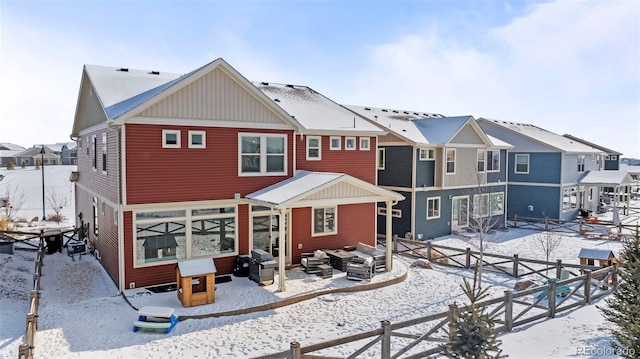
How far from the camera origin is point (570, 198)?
31.9 metres

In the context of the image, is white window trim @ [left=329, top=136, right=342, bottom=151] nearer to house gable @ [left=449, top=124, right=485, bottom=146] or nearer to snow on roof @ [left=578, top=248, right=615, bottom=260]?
house gable @ [left=449, top=124, right=485, bottom=146]

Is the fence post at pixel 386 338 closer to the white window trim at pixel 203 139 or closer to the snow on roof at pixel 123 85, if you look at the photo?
the white window trim at pixel 203 139

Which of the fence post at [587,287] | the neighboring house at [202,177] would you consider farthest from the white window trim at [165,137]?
A: the fence post at [587,287]

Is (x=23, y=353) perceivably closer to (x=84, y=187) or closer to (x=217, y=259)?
(x=217, y=259)

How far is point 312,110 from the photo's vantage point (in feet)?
63.5

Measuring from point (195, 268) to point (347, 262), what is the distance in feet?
19.5

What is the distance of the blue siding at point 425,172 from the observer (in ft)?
77.4

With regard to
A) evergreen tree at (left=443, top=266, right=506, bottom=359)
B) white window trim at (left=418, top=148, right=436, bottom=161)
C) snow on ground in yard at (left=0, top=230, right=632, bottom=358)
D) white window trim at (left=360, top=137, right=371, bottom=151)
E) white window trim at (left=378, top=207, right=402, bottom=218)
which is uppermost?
white window trim at (left=360, top=137, right=371, bottom=151)

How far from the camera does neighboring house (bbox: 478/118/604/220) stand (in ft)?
99.7

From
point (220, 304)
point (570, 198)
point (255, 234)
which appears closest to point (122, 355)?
point (220, 304)

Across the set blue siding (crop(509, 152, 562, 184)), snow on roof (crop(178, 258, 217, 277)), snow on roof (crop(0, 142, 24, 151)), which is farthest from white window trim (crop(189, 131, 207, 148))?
snow on roof (crop(0, 142, 24, 151))

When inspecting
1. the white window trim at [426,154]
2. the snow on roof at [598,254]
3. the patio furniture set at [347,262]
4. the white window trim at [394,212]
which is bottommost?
the patio furniture set at [347,262]

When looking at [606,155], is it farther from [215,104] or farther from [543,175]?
[215,104]

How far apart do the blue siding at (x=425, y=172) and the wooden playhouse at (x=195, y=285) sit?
14.5 m
